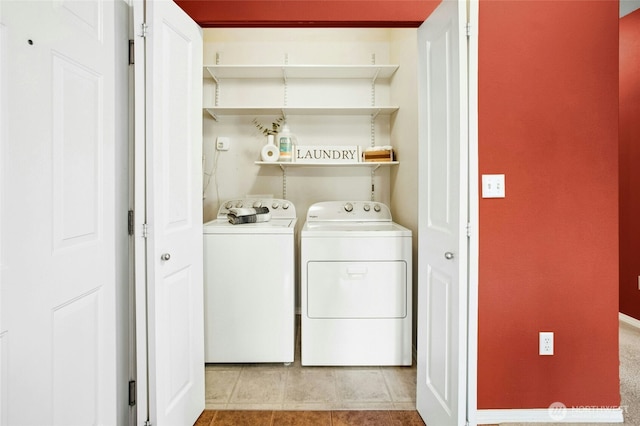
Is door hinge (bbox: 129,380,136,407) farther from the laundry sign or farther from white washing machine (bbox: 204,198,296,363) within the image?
the laundry sign

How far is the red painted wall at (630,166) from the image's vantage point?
2850mm

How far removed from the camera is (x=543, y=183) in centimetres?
160

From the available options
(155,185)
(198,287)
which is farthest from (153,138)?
(198,287)

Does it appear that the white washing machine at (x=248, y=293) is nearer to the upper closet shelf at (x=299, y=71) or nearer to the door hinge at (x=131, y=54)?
the door hinge at (x=131, y=54)

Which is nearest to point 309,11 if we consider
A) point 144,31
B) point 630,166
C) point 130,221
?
point 144,31

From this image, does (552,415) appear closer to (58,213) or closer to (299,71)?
(58,213)

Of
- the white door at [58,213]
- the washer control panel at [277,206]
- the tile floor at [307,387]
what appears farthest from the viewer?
the washer control panel at [277,206]

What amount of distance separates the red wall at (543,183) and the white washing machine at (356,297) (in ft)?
1.96

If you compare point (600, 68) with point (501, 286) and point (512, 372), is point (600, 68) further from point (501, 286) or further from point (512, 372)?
point (512, 372)

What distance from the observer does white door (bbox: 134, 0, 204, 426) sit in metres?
1.32

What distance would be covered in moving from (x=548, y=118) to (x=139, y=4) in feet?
5.69

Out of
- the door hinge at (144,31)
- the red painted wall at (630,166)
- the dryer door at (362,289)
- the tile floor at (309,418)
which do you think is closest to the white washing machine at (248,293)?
the dryer door at (362,289)

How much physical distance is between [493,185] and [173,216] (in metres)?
1.38

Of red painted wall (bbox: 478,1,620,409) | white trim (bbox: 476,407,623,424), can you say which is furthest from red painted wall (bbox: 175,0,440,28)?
white trim (bbox: 476,407,623,424)
